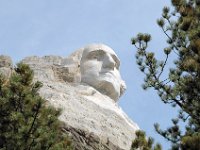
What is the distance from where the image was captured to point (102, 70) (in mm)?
19484

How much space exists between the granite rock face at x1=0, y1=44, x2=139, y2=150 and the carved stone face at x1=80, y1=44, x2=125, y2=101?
0.08ft

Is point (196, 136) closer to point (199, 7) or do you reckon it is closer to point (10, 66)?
point (199, 7)

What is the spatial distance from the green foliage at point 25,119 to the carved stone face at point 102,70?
5024mm

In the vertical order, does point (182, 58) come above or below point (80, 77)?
below

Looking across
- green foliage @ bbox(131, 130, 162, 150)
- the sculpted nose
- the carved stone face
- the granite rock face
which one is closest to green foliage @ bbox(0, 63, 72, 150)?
green foliage @ bbox(131, 130, 162, 150)

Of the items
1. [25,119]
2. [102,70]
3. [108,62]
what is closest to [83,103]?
[102,70]

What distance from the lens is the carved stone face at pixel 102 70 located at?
19391 millimetres

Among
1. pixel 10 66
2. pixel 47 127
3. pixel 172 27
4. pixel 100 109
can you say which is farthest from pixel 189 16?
pixel 10 66

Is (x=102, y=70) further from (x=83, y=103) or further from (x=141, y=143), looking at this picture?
(x=141, y=143)

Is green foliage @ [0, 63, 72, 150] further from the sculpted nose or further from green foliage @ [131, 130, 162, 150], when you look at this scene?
the sculpted nose

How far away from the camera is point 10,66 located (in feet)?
63.5

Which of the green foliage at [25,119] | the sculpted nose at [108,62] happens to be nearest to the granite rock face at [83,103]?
the sculpted nose at [108,62]

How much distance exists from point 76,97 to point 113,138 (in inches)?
75.9

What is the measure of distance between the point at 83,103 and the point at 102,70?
135 cm
